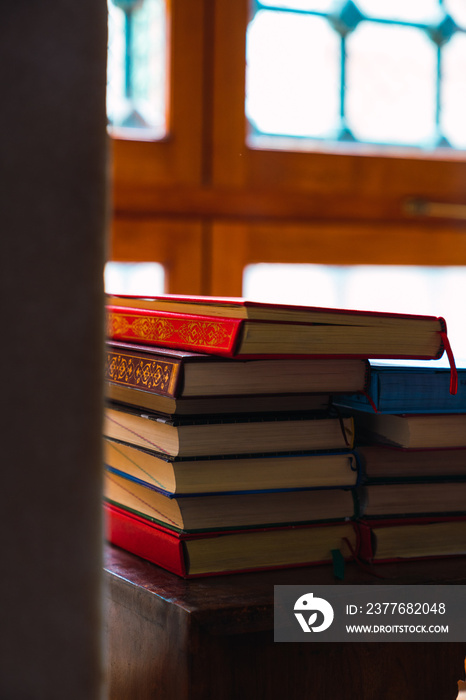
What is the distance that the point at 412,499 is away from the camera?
2.23 ft

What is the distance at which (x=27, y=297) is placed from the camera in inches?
11.1

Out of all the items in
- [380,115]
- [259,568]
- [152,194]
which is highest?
[380,115]

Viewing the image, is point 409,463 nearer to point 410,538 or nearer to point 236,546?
point 410,538

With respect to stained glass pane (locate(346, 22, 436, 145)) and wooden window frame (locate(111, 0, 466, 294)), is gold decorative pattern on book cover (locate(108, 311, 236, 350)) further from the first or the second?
stained glass pane (locate(346, 22, 436, 145))

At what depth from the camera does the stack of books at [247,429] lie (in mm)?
597

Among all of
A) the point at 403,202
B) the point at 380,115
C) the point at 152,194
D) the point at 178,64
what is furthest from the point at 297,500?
the point at 380,115

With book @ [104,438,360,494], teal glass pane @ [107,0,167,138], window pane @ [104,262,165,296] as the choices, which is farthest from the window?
book @ [104,438,360,494]

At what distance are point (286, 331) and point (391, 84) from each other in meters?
1.34

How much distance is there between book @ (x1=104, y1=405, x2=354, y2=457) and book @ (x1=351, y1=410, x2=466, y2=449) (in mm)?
30

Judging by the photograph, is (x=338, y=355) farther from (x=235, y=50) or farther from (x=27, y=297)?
(x=235, y=50)

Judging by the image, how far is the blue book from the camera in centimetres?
64

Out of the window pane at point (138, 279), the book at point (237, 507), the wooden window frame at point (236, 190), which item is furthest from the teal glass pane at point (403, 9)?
the book at point (237, 507)

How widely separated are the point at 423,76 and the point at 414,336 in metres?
1.33

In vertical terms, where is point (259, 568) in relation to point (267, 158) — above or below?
below
